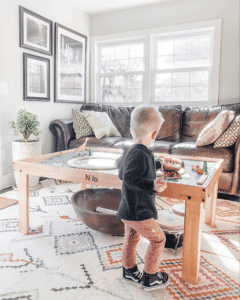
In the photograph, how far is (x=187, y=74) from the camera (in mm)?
4020

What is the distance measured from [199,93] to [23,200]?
3.10 meters

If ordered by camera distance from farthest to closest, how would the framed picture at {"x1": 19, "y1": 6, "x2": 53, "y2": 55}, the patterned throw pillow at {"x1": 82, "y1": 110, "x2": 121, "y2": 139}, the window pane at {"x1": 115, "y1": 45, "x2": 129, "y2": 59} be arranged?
1. the window pane at {"x1": 115, "y1": 45, "x2": 129, "y2": 59}
2. the patterned throw pillow at {"x1": 82, "y1": 110, "x2": 121, "y2": 139}
3. the framed picture at {"x1": 19, "y1": 6, "x2": 53, "y2": 55}

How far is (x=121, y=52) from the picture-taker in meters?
4.44

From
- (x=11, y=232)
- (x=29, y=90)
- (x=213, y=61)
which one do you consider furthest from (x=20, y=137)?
(x=213, y=61)

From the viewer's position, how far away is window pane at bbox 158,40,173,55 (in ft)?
13.4

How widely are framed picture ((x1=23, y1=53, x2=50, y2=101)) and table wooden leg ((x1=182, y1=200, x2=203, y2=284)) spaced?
105 inches

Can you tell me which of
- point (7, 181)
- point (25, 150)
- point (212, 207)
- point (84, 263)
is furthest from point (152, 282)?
point (7, 181)

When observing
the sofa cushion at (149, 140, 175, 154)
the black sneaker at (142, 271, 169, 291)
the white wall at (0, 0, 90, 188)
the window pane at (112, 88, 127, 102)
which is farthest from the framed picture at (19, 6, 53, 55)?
the black sneaker at (142, 271, 169, 291)

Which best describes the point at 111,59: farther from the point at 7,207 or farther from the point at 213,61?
the point at 7,207

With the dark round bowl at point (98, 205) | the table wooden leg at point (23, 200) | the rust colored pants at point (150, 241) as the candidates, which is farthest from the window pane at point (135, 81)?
the rust colored pants at point (150, 241)

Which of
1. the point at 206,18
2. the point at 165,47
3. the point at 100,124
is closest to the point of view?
the point at 100,124

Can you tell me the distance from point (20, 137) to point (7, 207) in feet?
3.76

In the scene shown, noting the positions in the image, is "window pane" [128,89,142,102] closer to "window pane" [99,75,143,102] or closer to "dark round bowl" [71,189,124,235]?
"window pane" [99,75,143,102]

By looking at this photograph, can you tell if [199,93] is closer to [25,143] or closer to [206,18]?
[206,18]
